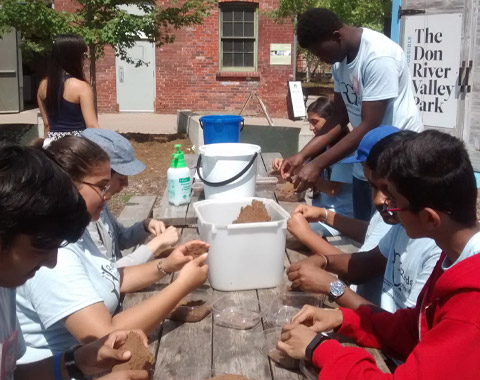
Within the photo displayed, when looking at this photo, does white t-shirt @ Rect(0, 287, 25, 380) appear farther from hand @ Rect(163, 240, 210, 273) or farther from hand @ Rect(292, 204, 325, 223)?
hand @ Rect(292, 204, 325, 223)

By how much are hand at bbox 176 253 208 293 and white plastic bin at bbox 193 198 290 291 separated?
0.57 feet

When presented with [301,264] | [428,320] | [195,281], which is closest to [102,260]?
[195,281]

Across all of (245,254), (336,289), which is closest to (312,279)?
(336,289)

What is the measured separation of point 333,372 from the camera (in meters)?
1.73

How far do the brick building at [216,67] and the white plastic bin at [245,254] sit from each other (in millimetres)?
14164

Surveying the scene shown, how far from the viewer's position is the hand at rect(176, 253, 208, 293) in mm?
2197

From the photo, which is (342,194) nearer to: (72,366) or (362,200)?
(362,200)

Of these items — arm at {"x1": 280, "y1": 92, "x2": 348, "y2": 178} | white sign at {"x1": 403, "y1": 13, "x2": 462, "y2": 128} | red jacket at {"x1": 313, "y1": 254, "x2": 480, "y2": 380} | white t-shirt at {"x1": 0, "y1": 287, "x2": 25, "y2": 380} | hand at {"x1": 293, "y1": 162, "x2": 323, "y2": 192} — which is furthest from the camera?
white sign at {"x1": 403, "y1": 13, "x2": 462, "y2": 128}

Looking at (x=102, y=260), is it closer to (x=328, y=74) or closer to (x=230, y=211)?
(x=230, y=211)

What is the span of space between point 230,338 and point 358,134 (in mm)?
1723

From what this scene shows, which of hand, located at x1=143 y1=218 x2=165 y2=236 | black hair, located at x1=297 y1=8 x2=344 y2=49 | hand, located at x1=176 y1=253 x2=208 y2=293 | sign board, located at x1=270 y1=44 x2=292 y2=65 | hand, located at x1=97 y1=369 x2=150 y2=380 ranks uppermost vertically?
sign board, located at x1=270 y1=44 x2=292 y2=65

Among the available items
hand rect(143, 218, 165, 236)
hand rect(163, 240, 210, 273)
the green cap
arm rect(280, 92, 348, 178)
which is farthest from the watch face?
arm rect(280, 92, 348, 178)

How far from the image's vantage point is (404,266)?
2.37 meters

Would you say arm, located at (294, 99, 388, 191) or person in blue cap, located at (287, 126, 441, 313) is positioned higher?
arm, located at (294, 99, 388, 191)
